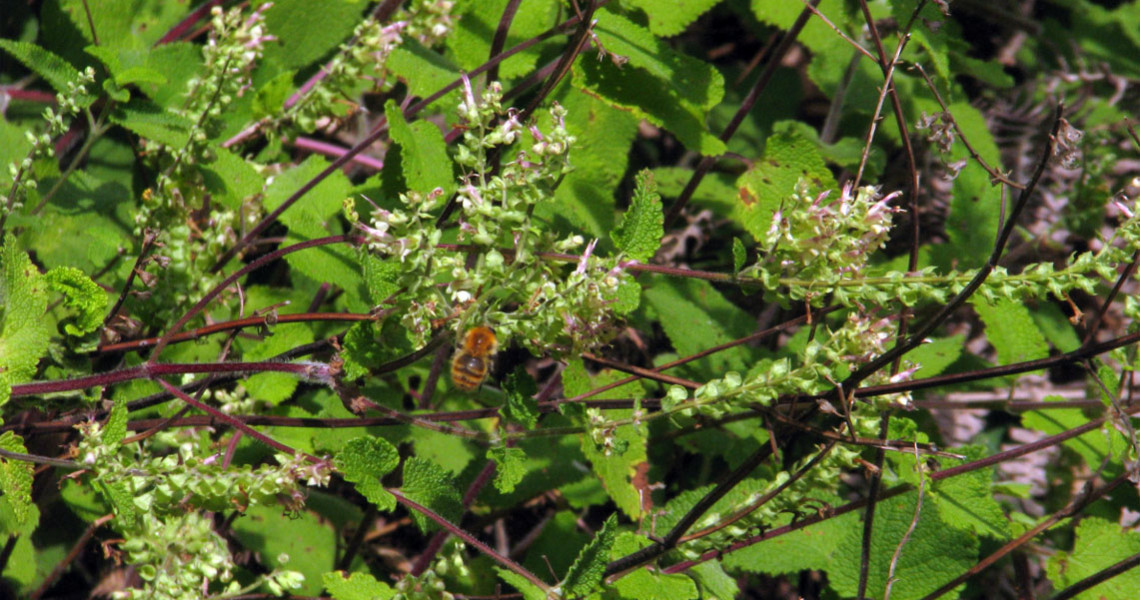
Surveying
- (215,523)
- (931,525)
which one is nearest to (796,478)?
(931,525)

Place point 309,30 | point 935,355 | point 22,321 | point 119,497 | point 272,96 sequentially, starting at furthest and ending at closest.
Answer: point 309,30, point 935,355, point 272,96, point 22,321, point 119,497

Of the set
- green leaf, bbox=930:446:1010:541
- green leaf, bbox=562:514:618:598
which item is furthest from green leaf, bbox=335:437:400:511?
green leaf, bbox=930:446:1010:541

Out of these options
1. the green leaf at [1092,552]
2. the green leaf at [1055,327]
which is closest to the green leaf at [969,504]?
the green leaf at [1092,552]

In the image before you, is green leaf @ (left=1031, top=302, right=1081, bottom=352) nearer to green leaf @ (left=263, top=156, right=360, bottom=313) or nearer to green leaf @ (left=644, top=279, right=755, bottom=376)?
green leaf @ (left=644, top=279, right=755, bottom=376)

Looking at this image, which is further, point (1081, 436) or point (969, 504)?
point (1081, 436)

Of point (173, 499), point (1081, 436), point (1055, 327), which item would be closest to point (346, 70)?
point (173, 499)

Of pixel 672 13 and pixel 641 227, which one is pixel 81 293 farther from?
pixel 672 13
